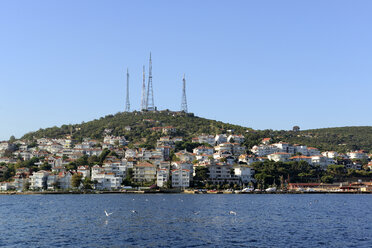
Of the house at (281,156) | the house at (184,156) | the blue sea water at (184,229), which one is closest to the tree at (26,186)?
the house at (184,156)

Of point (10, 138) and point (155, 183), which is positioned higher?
point (10, 138)

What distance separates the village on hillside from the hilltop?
5471mm

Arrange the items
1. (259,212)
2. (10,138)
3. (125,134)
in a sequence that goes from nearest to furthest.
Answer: (259,212), (125,134), (10,138)

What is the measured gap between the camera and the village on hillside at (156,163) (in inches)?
4345

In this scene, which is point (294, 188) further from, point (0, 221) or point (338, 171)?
point (0, 221)

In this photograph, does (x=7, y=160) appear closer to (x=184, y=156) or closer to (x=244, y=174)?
(x=184, y=156)

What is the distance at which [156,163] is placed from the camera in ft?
407

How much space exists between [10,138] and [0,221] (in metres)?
A: 138

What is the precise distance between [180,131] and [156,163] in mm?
38833

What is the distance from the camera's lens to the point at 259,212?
186 feet

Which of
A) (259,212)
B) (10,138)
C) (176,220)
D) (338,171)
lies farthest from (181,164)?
(10,138)

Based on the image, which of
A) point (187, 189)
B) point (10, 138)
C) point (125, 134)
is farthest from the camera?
point (10, 138)

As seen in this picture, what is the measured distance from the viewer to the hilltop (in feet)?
527

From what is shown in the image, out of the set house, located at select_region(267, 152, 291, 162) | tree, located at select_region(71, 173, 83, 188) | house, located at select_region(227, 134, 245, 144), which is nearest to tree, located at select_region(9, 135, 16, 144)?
tree, located at select_region(71, 173, 83, 188)
